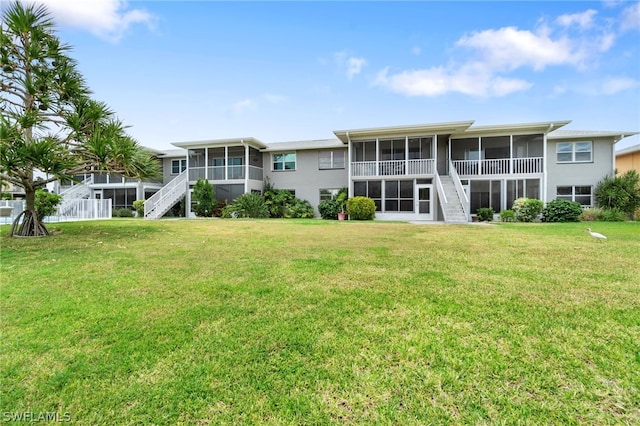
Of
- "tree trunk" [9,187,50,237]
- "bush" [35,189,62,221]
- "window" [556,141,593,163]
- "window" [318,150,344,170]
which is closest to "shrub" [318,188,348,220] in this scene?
"window" [318,150,344,170]

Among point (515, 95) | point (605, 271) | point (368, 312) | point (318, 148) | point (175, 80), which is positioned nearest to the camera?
point (368, 312)

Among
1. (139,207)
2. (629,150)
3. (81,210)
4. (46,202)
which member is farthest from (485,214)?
(81,210)

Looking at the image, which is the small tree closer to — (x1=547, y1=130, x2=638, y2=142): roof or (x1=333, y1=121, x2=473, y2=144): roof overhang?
(x1=333, y1=121, x2=473, y2=144): roof overhang

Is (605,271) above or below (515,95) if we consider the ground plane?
below

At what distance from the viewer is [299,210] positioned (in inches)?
842

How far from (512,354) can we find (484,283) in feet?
6.96

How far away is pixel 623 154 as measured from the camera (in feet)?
71.5

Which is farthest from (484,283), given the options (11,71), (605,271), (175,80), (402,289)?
(175,80)

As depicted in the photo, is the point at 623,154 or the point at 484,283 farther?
the point at 623,154

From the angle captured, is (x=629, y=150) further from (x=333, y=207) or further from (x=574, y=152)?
(x=333, y=207)

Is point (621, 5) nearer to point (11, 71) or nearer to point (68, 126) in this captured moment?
point (68, 126)

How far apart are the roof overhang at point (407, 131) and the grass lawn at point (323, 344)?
13.1m

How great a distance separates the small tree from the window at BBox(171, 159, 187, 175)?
5.03m

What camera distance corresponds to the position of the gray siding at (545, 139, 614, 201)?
18.1m
